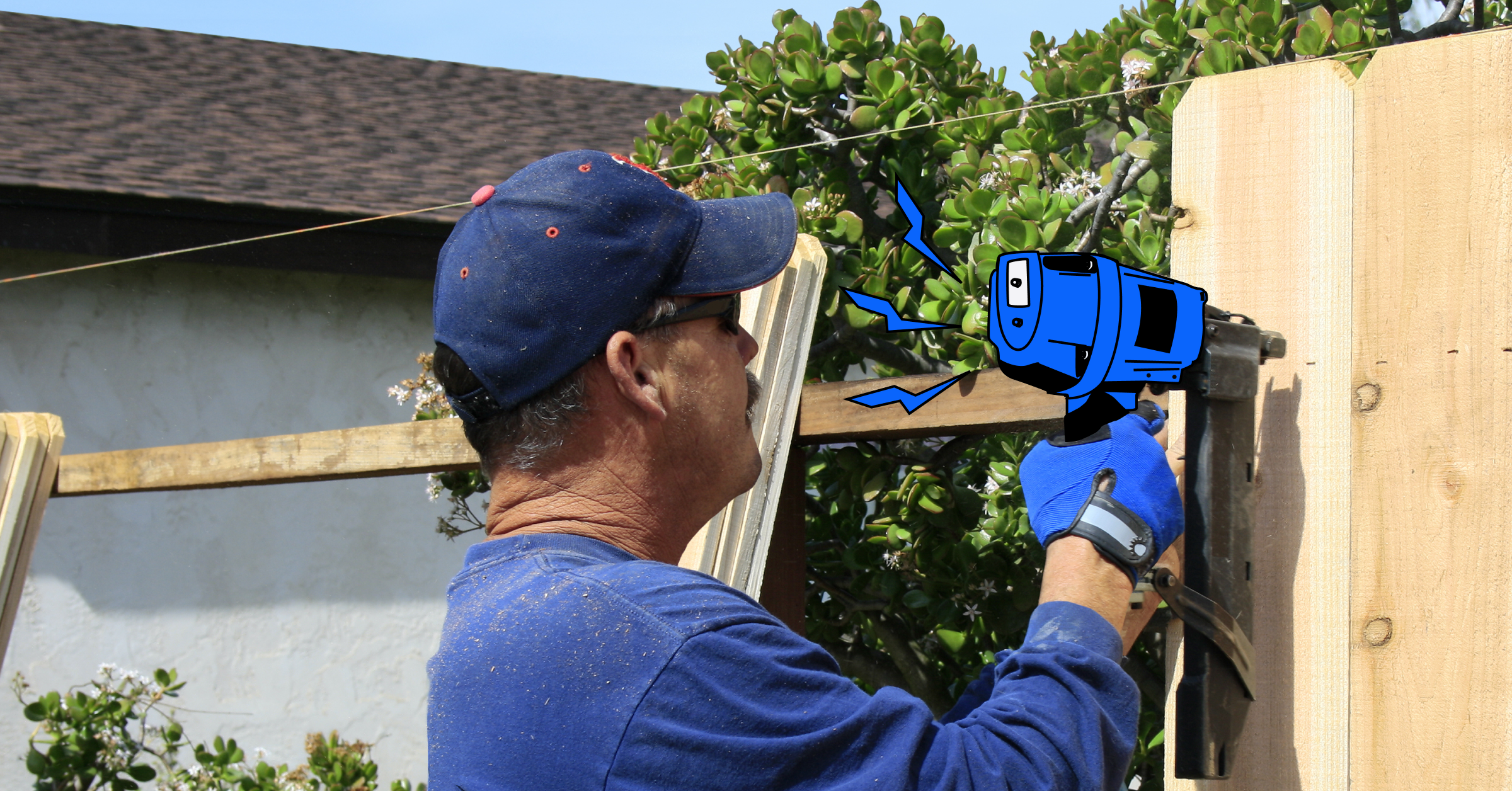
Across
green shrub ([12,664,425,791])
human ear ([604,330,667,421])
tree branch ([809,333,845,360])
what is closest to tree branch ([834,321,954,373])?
tree branch ([809,333,845,360])

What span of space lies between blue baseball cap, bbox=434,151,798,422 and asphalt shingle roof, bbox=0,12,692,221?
5.07 meters

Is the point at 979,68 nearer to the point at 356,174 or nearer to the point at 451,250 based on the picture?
the point at 451,250

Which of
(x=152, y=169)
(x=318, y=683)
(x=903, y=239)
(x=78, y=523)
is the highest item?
(x=152, y=169)

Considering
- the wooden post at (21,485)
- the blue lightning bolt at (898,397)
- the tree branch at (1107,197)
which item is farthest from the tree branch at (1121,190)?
the wooden post at (21,485)

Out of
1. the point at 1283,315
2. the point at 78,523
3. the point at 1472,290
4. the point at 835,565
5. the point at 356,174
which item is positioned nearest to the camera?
the point at 1472,290

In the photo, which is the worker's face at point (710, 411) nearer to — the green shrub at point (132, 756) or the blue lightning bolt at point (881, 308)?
the blue lightning bolt at point (881, 308)

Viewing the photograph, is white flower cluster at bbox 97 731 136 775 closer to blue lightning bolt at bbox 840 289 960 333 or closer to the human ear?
blue lightning bolt at bbox 840 289 960 333

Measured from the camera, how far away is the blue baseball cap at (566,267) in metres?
1.39

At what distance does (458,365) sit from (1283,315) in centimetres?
105

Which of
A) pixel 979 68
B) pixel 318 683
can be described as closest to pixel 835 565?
pixel 979 68

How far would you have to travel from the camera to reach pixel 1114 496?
4.79ft

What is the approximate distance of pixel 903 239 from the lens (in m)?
2.73

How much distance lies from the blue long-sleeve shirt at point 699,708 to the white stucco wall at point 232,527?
5385 millimetres

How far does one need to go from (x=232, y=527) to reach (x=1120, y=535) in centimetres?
578
